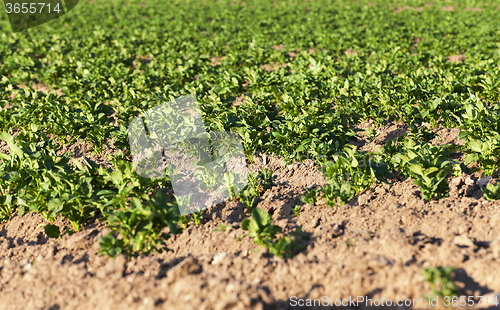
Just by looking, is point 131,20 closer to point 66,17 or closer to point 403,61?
point 66,17

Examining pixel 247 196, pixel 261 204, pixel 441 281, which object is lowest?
pixel 261 204

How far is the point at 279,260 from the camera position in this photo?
2676 millimetres

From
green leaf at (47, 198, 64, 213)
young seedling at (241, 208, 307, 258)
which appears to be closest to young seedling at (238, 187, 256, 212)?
young seedling at (241, 208, 307, 258)

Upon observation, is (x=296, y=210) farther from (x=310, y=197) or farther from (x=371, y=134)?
(x=371, y=134)

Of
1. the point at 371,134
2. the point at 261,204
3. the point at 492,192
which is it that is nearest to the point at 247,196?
the point at 261,204

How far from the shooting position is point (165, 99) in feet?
20.5

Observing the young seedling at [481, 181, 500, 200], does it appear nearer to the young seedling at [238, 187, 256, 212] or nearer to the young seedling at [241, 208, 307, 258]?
the young seedling at [241, 208, 307, 258]

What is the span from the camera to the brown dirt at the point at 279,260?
231cm

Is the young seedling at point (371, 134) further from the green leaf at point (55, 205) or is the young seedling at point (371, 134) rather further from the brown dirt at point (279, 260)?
the green leaf at point (55, 205)

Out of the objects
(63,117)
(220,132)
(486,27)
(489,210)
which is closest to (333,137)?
(220,132)

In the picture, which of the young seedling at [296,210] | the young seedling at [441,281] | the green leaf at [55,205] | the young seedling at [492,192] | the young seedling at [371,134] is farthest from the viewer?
the young seedling at [371,134]

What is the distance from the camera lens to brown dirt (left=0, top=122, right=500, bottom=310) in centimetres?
231

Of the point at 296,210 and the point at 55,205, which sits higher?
the point at 55,205

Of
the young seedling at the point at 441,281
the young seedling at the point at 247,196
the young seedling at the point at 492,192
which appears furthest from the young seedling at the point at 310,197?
the young seedling at the point at 492,192
